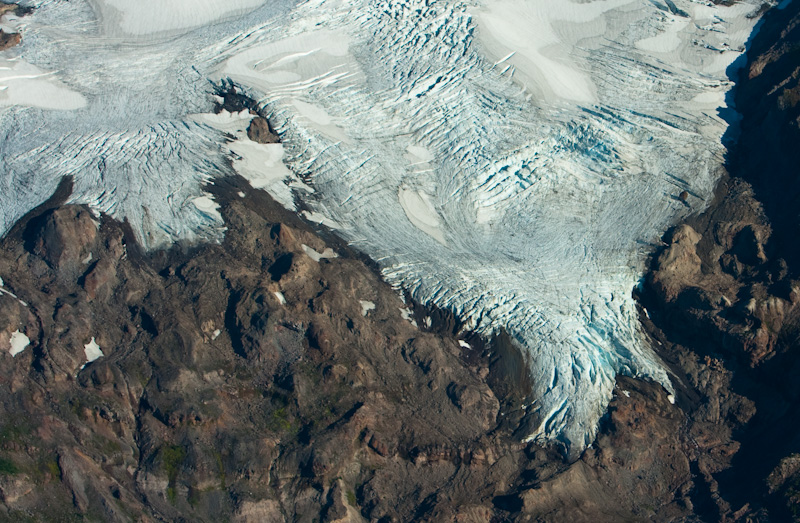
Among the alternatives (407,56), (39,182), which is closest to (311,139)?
(407,56)

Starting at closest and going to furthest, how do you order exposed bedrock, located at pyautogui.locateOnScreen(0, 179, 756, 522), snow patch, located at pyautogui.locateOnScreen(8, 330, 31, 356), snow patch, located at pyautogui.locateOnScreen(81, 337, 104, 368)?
exposed bedrock, located at pyautogui.locateOnScreen(0, 179, 756, 522) < snow patch, located at pyautogui.locateOnScreen(8, 330, 31, 356) < snow patch, located at pyautogui.locateOnScreen(81, 337, 104, 368)

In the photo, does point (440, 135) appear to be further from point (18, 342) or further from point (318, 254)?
point (18, 342)

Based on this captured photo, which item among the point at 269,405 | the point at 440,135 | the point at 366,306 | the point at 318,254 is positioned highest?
the point at 440,135

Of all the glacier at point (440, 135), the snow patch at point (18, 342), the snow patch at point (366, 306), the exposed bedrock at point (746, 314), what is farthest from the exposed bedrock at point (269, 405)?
the glacier at point (440, 135)

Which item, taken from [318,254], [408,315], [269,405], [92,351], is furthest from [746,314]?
[92,351]

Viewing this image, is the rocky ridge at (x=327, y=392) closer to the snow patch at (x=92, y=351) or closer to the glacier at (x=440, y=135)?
the snow patch at (x=92, y=351)

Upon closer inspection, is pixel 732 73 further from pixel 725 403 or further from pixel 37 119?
pixel 37 119

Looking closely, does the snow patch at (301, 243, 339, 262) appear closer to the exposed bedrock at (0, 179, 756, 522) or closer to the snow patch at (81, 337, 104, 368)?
the exposed bedrock at (0, 179, 756, 522)

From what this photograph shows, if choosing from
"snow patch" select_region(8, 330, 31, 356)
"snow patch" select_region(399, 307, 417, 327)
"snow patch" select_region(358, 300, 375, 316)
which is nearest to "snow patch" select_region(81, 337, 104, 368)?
"snow patch" select_region(8, 330, 31, 356)

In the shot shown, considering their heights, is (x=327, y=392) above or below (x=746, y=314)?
below
